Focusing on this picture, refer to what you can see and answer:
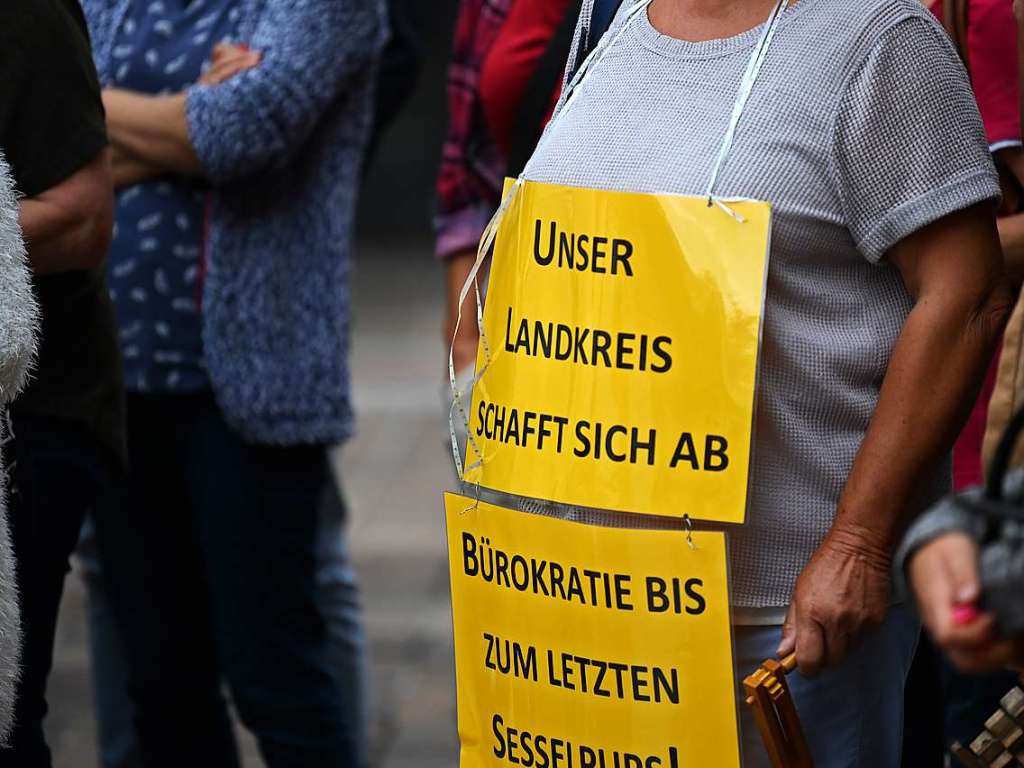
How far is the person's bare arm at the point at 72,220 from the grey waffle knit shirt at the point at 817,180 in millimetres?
883

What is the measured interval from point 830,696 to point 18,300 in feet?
3.77

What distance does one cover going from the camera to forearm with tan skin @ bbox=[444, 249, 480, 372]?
3.23 meters

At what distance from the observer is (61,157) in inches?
103

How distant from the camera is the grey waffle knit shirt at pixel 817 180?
201 cm

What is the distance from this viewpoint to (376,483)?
670 centimetres

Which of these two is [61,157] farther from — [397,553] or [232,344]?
[397,553]

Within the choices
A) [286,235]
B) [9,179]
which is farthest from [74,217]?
[286,235]

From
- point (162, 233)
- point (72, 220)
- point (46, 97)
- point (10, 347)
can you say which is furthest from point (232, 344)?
point (10, 347)

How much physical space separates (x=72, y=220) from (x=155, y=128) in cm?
61

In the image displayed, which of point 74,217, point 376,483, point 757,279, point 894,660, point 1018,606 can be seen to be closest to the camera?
point 1018,606

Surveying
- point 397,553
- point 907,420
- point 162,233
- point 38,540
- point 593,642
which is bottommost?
point 397,553

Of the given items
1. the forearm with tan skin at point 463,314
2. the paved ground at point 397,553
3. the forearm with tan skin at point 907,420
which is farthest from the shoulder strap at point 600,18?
the paved ground at point 397,553

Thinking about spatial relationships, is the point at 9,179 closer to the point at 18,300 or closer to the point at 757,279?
the point at 18,300

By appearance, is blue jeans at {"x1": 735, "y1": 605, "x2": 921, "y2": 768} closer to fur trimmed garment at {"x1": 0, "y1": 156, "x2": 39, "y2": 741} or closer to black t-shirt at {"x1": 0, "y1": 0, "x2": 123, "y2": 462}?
fur trimmed garment at {"x1": 0, "y1": 156, "x2": 39, "y2": 741}
